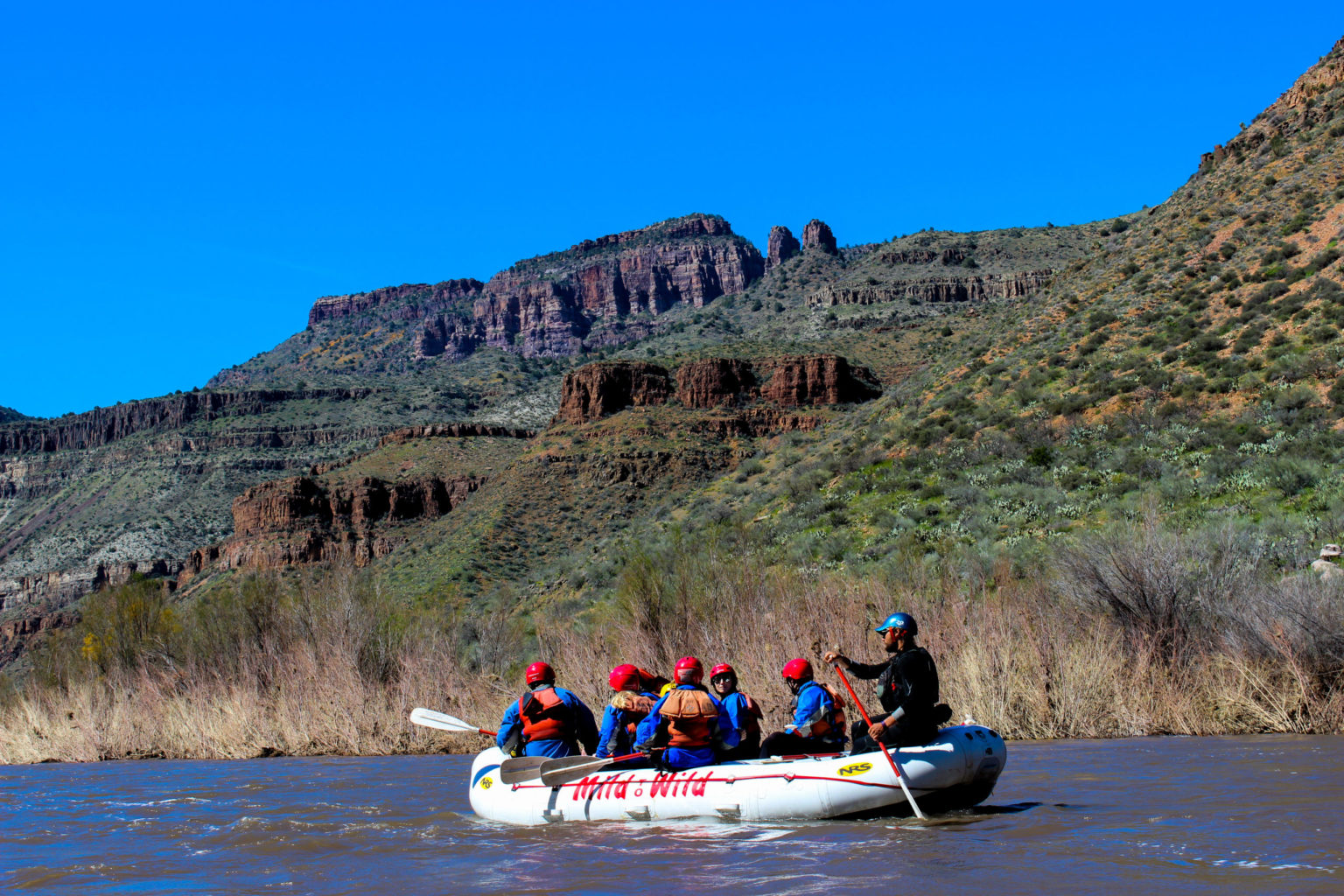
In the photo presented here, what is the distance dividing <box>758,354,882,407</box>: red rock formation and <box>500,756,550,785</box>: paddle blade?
61757 mm

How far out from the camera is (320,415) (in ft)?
389

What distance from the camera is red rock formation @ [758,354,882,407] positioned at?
244 feet

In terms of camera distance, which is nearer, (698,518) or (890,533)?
(890,533)

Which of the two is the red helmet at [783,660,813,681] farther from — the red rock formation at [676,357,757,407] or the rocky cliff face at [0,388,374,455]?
the rocky cliff face at [0,388,374,455]

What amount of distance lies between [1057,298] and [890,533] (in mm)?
21009

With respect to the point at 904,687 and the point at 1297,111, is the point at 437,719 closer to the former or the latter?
the point at 904,687

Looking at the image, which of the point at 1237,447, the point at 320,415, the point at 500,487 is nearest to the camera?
the point at 1237,447

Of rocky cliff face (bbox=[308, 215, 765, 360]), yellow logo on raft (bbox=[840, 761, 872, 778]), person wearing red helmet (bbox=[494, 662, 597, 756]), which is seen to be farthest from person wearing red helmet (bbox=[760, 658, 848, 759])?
rocky cliff face (bbox=[308, 215, 765, 360])

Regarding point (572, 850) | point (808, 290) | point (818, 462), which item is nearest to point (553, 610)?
point (818, 462)

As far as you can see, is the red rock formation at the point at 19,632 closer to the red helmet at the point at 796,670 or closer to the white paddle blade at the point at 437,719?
the white paddle blade at the point at 437,719

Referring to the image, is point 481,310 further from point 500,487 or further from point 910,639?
point 910,639

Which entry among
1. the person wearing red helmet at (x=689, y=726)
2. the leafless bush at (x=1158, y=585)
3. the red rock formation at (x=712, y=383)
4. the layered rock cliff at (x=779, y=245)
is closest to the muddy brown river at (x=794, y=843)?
the person wearing red helmet at (x=689, y=726)

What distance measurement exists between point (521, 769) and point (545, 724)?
62 centimetres

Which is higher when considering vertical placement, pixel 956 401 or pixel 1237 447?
pixel 956 401
